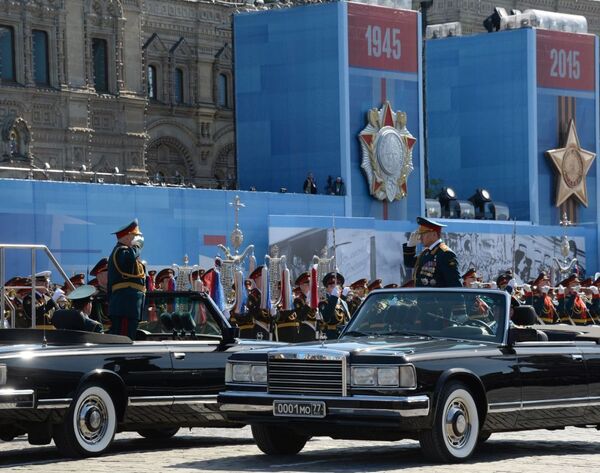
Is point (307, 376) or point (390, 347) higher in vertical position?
point (390, 347)

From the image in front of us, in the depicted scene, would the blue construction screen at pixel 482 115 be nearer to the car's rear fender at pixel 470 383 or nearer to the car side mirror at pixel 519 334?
the car side mirror at pixel 519 334

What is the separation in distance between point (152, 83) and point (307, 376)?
182 ft

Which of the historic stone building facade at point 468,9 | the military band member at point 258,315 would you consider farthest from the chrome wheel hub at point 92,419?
the historic stone building facade at point 468,9

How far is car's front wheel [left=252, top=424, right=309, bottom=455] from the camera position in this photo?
13.5 m

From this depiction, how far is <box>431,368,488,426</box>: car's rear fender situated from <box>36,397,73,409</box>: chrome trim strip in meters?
2.85

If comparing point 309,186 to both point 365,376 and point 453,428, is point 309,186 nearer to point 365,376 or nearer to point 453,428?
point 453,428


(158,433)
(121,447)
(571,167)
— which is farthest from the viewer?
(571,167)

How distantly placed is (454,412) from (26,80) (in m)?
47.2

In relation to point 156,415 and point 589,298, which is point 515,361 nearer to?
point 156,415

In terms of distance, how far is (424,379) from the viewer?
12.6 m

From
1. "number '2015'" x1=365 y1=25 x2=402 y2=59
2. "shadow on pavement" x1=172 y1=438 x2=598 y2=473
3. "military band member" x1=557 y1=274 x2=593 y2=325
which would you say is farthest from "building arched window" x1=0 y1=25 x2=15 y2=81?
"shadow on pavement" x1=172 y1=438 x2=598 y2=473

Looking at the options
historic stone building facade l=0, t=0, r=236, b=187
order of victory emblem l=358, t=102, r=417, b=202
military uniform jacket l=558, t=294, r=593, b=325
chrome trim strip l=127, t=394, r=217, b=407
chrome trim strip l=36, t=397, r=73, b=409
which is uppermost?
historic stone building facade l=0, t=0, r=236, b=187

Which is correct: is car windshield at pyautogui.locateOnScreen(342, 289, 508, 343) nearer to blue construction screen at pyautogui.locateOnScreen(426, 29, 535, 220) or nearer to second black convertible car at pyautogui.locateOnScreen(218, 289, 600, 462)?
second black convertible car at pyautogui.locateOnScreen(218, 289, 600, 462)

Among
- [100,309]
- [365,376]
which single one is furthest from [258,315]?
[365,376]
